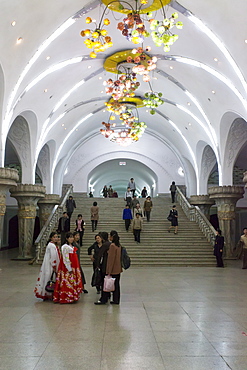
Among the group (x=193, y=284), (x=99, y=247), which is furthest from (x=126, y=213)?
(x=99, y=247)

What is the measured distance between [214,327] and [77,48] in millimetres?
10629

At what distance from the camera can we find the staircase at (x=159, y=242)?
1420 cm

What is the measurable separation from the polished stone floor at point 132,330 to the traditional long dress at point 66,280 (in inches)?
7.6

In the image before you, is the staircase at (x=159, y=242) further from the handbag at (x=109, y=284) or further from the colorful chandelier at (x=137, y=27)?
the colorful chandelier at (x=137, y=27)

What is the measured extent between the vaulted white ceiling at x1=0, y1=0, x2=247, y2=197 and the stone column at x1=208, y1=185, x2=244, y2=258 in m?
0.84

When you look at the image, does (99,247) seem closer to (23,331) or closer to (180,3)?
(23,331)

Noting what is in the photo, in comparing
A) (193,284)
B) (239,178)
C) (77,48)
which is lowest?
(193,284)

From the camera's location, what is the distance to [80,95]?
1852 centimetres

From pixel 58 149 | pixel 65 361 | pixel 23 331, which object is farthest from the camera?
pixel 58 149

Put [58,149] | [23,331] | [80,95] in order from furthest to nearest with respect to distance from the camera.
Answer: [58,149] → [80,95] → [23,331]

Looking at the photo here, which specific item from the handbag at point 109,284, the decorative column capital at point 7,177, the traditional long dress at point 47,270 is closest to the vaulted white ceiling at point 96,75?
the decorative column capital at point 7,177

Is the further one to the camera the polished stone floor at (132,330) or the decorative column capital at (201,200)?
the decorative column capital at (201,200)

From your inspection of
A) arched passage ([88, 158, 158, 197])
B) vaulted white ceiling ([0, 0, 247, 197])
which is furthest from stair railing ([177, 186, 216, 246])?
arched passage ([88, 158, 158, 197])

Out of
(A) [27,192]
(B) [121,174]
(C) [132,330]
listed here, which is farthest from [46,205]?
(B) [121,174]
